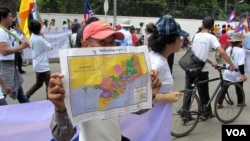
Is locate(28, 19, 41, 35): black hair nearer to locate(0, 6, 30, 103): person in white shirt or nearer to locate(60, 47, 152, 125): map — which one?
locate(0, 6, 30, 103): person in white shirt

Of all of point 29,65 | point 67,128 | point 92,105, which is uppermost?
point 92,105

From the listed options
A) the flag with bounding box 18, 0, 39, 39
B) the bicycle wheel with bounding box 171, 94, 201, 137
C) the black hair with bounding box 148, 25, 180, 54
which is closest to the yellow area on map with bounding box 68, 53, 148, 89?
the black hair with bounding box 148, 25, 180, 54

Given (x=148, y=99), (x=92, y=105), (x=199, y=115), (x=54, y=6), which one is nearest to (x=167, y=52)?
(x=148, y=99)

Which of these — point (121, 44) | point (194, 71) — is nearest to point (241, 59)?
point (194, 71)

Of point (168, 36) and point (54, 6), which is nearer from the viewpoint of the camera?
point (168, 36)

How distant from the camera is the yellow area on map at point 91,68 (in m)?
1.63

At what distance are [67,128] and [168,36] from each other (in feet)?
6.13

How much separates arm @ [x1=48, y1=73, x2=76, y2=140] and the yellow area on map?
0.23 ft

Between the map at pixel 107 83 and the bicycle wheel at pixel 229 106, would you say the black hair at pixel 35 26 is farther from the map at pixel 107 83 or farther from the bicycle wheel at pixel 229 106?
the map at pixel 107 83

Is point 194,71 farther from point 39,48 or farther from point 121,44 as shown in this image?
point 39,48

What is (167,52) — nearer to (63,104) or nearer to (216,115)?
(63,104)

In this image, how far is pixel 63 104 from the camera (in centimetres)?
166

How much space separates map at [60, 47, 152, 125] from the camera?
5.40ft

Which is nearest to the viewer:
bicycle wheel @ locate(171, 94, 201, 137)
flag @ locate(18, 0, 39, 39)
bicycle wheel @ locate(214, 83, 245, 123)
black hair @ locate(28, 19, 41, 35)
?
bicycle wheel @ locate(171, 94, 201, 137)
